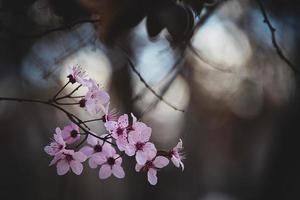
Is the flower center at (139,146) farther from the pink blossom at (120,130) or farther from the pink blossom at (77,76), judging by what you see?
the pink blossom at (77,76)

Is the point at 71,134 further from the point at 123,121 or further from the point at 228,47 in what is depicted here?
the point at 228,47

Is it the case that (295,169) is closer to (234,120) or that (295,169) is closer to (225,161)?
(234,120)

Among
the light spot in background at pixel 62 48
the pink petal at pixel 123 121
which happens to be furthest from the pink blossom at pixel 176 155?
the light spot in background at pixel 62 48

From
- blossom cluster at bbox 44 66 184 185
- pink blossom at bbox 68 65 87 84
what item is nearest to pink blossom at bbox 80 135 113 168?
blossom cluster at bbox 44 66 184 185

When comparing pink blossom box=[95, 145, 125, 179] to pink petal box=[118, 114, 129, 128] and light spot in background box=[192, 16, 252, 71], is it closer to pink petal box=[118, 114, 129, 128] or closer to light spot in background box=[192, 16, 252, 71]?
pink petal box=[118, 114, 129, 128]

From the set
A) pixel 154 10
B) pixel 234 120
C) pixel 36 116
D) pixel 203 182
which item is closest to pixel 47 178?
pixel 36 116
